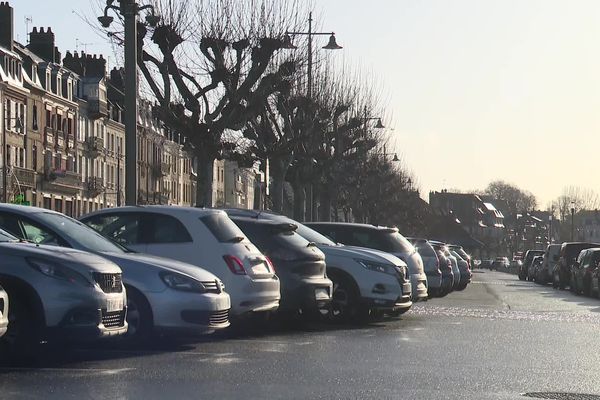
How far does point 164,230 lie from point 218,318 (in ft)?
6.79

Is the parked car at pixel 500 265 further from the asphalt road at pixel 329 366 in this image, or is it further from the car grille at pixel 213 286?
the car grille at pixel 213 286

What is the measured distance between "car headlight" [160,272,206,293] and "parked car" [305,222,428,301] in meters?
9.25

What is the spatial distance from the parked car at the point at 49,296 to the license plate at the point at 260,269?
150 inches

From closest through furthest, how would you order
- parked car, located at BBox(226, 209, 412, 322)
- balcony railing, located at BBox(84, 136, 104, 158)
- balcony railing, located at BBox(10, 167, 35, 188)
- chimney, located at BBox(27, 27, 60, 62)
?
1. parked car, located at BBox(226, 209, 412, 322)
2. balcony railing, located at BBox(10, 167, 35, 188)
3. chimney, located at BBox(27, 27, 60, 62)
4. balcony railing, located at BBox(84, 136, 104, 158)

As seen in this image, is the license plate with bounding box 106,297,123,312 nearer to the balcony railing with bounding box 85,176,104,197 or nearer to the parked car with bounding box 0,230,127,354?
the parked car with bounding box 0,230,127,354

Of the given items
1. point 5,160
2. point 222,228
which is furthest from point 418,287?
point 5,160

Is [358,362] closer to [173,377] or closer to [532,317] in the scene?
[173,377]

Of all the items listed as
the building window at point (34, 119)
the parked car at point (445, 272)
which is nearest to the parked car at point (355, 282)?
the parked car at point (445, 272)

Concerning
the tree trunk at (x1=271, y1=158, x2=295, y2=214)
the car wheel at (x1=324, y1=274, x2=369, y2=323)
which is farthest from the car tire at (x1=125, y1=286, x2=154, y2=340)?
the tree trunk at (x1=271, y1=158, x2=295, y2=214)

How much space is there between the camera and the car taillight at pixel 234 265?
53.8ft

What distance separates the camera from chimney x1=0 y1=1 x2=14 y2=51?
244ft

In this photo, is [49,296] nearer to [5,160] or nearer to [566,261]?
[566,261]

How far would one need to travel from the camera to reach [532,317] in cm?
2509

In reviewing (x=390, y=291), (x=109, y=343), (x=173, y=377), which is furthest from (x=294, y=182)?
(x=173, y=377)
